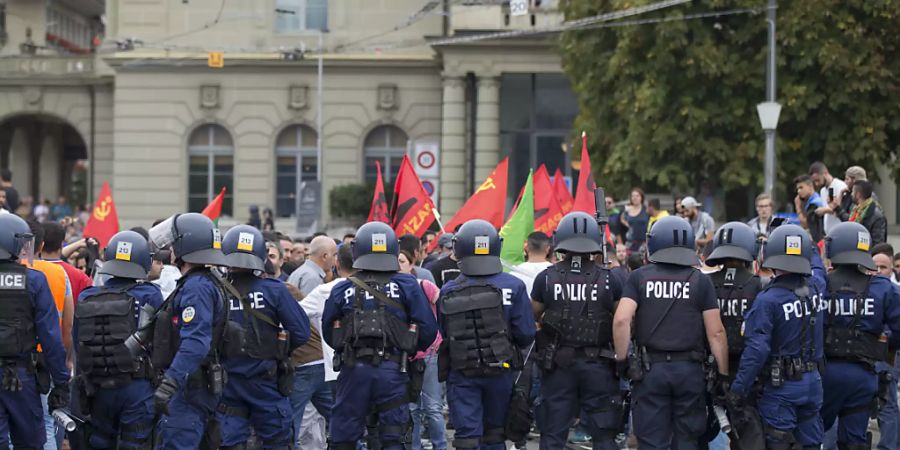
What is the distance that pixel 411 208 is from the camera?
18297mm

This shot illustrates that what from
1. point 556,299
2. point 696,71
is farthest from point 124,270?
point 696,71

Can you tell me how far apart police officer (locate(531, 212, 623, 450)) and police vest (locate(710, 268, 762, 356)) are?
0.76 m

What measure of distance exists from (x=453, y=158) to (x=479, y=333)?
30.3 meters

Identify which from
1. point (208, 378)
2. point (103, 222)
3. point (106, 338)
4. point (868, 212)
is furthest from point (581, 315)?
point (103, 222)

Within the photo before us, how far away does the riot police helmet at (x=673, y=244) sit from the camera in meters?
11.3

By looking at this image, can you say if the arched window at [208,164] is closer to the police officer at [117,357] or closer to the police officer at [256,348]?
the police officer at [117,357]

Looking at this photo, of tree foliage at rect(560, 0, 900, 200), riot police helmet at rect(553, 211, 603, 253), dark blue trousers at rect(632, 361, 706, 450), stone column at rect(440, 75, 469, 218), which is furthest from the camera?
stone column at rect(440, 75, 469, 218)

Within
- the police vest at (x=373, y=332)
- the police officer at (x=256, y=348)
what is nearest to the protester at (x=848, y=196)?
the police vest at (x=373, y=332)

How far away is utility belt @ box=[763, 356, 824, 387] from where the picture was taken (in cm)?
1089

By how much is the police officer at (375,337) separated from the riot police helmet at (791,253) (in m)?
2.46

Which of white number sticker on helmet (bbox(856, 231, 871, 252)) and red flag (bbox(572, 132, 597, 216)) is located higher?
red flag (bbox(572, 132, 597, 216))

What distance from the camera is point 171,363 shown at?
10227mm

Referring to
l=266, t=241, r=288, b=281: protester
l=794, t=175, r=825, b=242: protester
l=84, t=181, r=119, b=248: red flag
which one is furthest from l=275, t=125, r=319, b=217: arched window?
l=266, t=241, r=288, b=281: protester

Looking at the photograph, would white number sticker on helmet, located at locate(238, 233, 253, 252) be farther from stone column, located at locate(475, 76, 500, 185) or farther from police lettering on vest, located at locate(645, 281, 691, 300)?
stone column, located at locate(475, 76, 500, 185)
